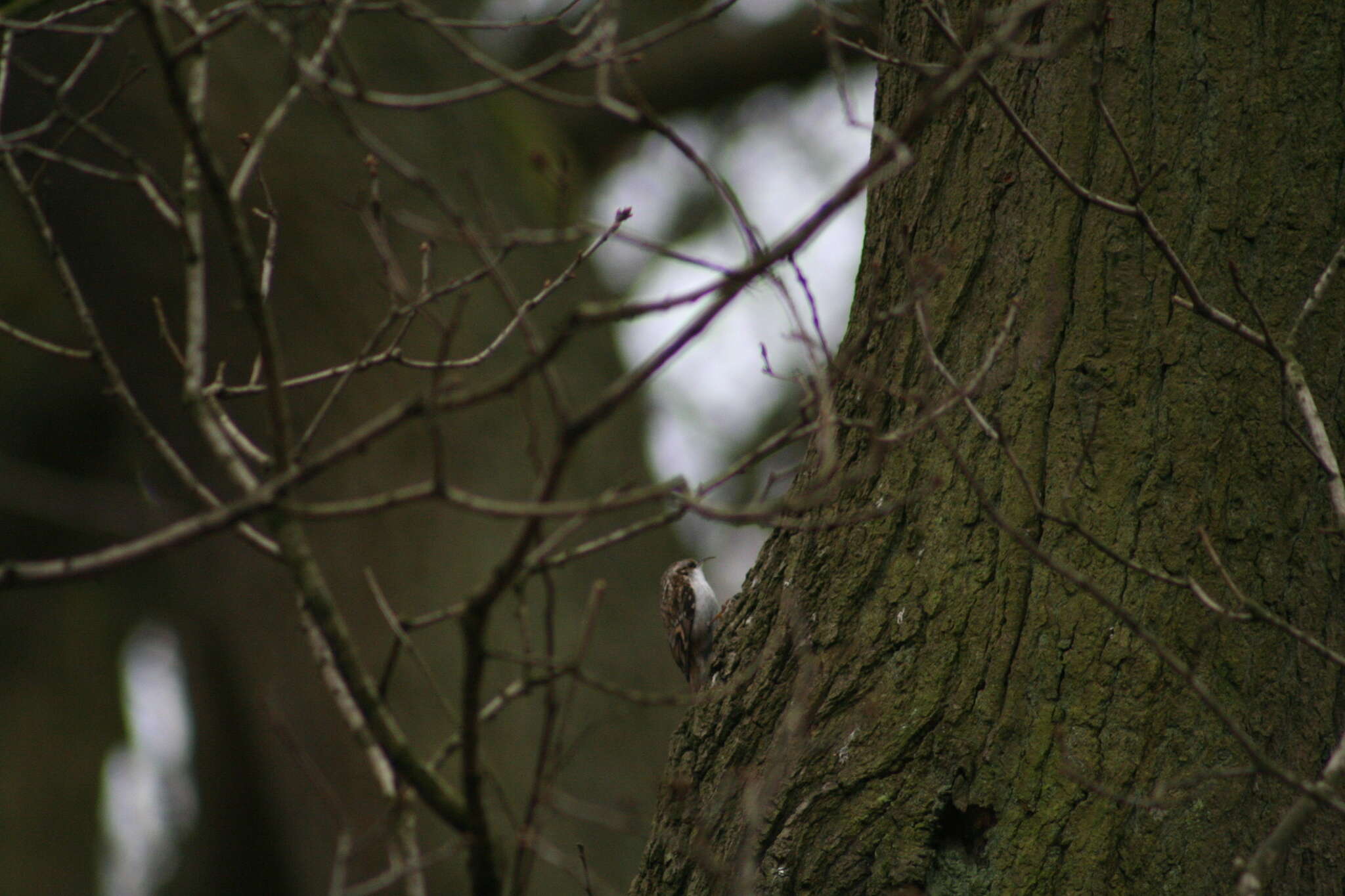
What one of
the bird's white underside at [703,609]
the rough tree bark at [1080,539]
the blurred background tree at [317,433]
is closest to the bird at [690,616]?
the bird's white underside at [703,609]

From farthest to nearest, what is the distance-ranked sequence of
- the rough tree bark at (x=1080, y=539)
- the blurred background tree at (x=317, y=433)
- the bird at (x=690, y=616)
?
the blurred background tree at (x=317, y=433) < the bird at (x=690, y=616) < the rough tree bark at (x=1080, y=539)

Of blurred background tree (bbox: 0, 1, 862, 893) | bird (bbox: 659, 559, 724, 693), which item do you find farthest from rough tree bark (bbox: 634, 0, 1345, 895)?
bird (bbox: 659, 559, 724, 693)

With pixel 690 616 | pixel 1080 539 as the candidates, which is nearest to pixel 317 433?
pixel 690 616

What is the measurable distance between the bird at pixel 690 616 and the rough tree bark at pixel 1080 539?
6.13ft

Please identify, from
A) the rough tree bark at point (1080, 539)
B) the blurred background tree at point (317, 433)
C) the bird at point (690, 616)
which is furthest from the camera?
the blurred background tree at point (317, 433)

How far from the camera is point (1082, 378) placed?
2.47 meters

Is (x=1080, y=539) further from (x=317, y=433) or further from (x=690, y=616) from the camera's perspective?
(x=317, y=433)

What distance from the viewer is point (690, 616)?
467cm

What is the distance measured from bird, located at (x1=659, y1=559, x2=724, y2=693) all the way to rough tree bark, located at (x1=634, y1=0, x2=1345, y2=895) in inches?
73.6

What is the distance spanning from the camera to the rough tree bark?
2287 mm

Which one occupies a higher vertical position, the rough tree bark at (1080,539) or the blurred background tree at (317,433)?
the blurred background tree at (317,433)

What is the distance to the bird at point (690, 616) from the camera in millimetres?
4605

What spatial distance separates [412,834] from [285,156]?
544 cm

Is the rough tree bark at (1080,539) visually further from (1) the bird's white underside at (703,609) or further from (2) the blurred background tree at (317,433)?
(1) the bird's white underside at (703,609)
